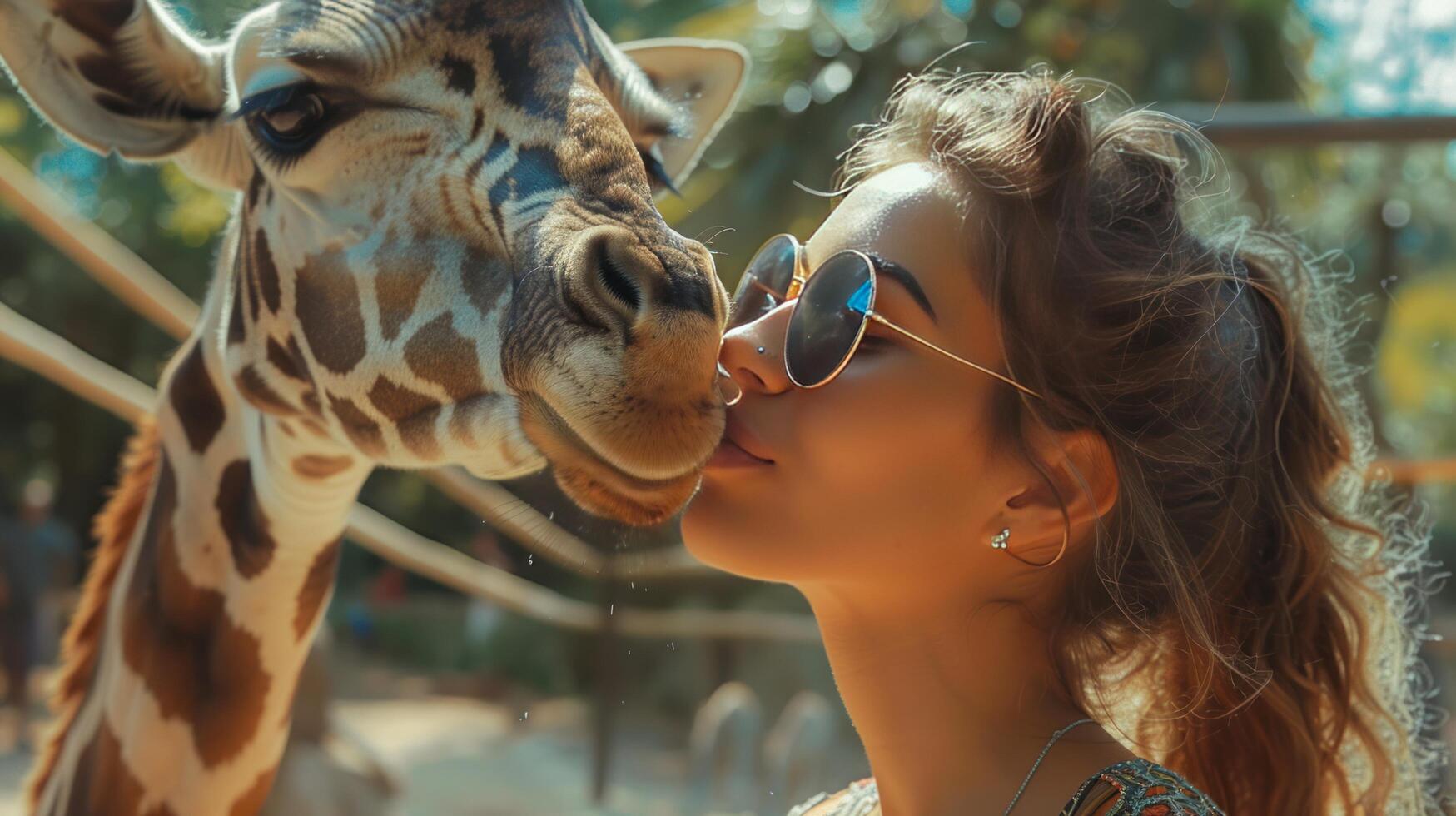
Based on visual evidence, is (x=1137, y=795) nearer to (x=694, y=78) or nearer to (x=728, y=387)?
(x=728, y=387)

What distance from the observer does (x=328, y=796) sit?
461 centimetres

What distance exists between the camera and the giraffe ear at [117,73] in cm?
169

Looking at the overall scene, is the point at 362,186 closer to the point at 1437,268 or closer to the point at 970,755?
the point at 970,755

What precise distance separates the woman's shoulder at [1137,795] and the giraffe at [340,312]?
0.58 m

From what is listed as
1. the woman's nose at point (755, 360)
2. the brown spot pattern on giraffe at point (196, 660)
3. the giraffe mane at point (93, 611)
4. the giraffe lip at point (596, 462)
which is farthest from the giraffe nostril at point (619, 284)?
the giraffe mane at point (93, 611)

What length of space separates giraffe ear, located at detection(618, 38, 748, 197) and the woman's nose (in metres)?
0.58

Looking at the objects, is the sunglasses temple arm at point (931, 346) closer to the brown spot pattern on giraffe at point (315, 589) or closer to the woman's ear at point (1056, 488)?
the woman's ear at point (1056, 488)

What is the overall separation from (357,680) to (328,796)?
14.6 meters

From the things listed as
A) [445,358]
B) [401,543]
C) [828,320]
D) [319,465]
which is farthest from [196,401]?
[401,543]

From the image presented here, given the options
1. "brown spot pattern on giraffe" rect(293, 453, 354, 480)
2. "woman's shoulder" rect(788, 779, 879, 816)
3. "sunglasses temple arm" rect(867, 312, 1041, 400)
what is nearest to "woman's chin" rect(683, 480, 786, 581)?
"sunglasses temple arm" rect(867, 312, 1041, 400)

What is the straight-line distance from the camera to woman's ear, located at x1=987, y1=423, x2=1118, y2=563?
156 cm

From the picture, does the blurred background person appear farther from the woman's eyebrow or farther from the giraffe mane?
the woman's eyebrow

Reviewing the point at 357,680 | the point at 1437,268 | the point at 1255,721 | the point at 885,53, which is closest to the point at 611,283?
the point at 1255,721

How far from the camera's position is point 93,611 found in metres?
2.14
